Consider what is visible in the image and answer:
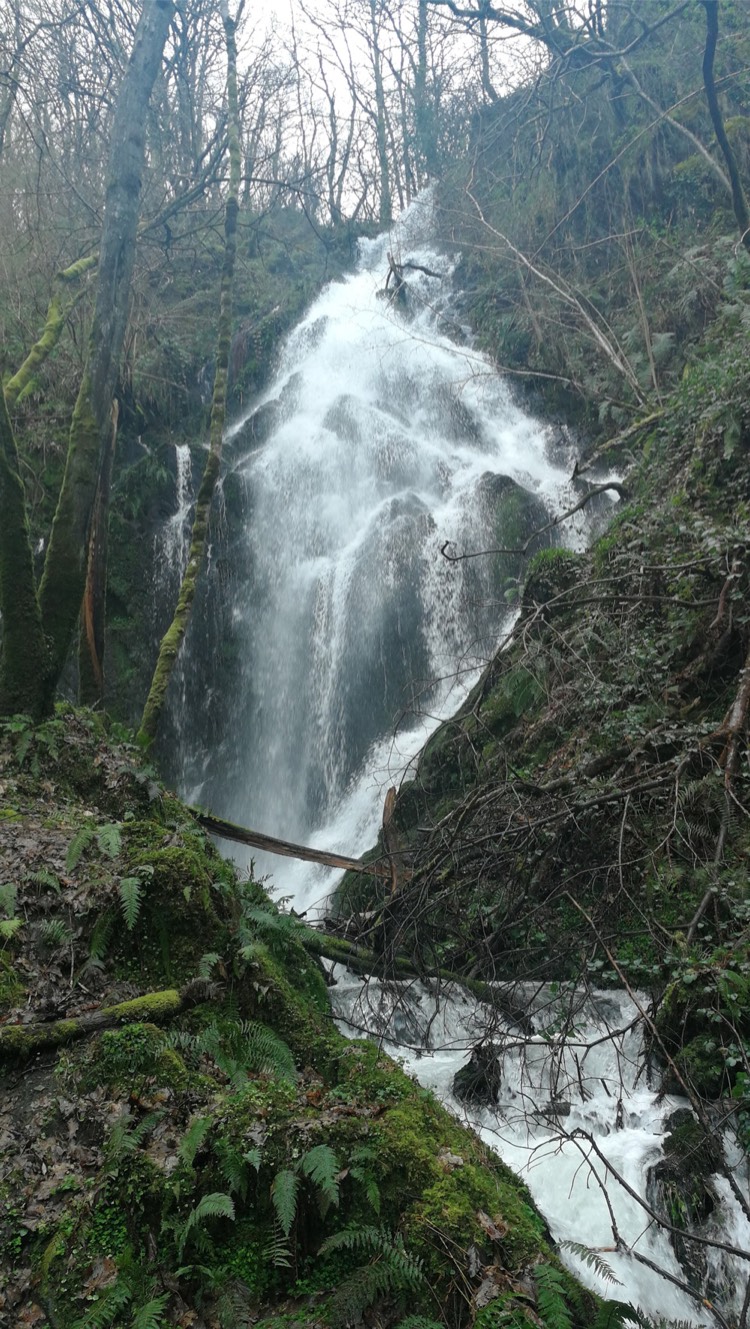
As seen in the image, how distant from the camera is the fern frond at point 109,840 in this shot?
4.40 metres

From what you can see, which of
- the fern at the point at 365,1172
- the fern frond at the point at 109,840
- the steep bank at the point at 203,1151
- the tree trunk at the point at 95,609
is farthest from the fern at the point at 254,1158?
the tree trunk at the point at 95,609

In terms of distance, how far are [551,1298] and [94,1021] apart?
2.07m

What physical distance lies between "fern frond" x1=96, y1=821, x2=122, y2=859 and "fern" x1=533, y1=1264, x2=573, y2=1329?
2.90 meters

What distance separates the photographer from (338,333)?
71.1 ft

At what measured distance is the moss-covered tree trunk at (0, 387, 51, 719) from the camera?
6.79 meters

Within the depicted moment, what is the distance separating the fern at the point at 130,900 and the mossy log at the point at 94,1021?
1.18ft

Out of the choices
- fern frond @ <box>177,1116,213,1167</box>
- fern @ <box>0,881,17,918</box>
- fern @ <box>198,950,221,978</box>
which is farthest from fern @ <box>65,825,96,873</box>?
fern frond @ <box>177,1116,213,1167</box>

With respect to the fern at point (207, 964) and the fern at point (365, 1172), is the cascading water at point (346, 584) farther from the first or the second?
the fern at point (365, 1172)

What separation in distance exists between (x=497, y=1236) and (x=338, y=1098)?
2.78ft

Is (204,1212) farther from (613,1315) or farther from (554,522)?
(554,522)

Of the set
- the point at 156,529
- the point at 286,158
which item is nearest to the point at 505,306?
the point at 156,529

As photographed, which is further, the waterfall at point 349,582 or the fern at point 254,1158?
the waterfall at point 349,582

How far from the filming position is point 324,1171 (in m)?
2.56

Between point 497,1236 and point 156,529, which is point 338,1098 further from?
point 156,529
